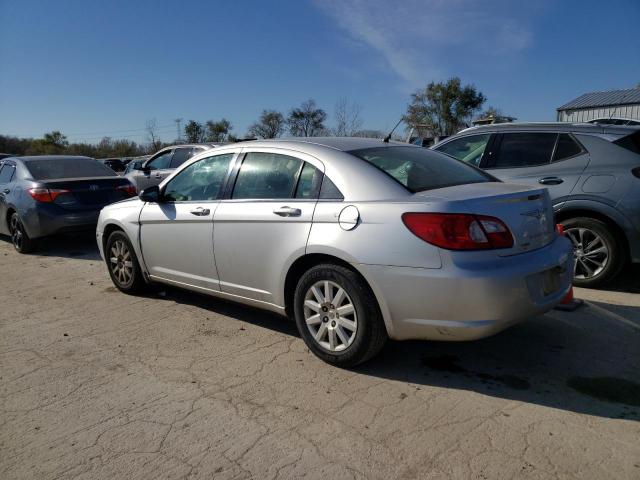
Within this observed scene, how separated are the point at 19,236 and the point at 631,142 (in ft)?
28.6

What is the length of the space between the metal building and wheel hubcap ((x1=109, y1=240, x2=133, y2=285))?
2225cm

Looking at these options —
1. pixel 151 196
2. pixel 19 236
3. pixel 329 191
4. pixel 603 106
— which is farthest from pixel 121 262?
pixel 603 106

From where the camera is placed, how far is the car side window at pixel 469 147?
20.4ft

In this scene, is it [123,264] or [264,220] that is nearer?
[264,220]

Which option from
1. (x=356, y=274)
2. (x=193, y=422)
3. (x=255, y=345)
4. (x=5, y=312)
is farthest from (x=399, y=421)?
(x=5, y=312)

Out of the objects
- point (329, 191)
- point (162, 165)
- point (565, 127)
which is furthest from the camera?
point (162, 165)

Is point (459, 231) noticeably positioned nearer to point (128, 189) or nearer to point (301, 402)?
point (301, 402)

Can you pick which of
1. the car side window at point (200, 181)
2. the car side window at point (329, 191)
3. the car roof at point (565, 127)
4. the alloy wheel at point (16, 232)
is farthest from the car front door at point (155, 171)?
the car side window at point (329, 191)

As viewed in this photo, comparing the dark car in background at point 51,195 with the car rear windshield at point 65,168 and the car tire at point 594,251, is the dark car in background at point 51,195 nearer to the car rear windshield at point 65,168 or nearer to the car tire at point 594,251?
the car rear windshield at point 65,168

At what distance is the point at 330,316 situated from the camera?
11.7 ft

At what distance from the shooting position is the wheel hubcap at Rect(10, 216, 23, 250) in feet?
27.9

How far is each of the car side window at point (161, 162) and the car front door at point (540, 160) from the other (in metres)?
7.48

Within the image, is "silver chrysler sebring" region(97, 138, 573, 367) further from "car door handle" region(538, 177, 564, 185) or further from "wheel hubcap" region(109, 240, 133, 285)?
"car door handle" region(538, 177, 564, 185)

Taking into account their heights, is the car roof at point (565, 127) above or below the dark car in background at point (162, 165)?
above
